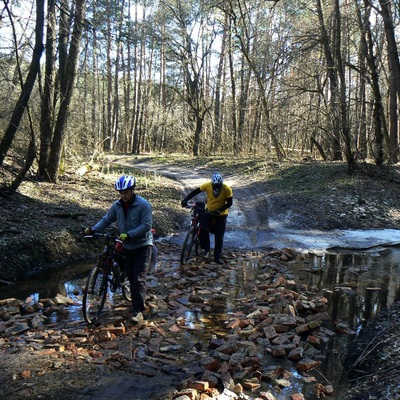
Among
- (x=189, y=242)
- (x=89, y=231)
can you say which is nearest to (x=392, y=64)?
(x=189, y=242)

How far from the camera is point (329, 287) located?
8109mm

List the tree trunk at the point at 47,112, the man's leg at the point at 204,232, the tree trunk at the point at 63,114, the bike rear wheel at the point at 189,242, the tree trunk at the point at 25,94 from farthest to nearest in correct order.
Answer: the tree trunk at the point at 63,114
the tree trunk at the point at 47,112
the tree trunk at the point at 25,94
the man's leg at the point at 204,232
the bike rear wheel at the point at 189,242

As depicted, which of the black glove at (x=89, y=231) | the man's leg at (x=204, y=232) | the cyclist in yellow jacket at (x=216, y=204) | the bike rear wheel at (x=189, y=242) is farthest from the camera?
the man's leg at (x=204, y=232)

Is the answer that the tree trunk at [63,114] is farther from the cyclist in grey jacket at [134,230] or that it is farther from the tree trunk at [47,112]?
the cyclist in grey jacket at [134,230]

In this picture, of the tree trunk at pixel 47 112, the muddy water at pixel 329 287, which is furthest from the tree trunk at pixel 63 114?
the muddy water at pixel 329 287

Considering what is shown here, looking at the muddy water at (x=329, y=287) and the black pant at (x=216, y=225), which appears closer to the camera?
the muddy water at (x=329, y=287)

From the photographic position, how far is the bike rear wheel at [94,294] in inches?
227

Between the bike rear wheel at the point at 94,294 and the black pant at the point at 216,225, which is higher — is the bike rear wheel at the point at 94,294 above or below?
below

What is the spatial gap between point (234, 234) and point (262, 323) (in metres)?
6.47

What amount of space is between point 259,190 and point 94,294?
1223 centimetres

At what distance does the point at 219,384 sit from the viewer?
443 cm

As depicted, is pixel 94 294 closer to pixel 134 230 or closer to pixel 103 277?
pixel 103 277

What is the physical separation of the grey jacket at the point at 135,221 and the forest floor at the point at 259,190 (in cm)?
315

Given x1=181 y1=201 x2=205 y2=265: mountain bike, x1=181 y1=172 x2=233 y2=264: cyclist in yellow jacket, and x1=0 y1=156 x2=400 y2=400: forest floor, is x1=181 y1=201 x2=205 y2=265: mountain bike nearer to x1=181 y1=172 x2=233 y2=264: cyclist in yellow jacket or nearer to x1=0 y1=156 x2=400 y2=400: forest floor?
x1=181 y1=172 x2=233 y2=264: cyclist in yellow jacket
